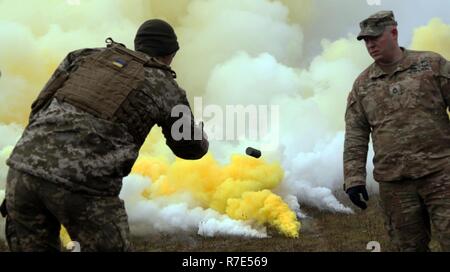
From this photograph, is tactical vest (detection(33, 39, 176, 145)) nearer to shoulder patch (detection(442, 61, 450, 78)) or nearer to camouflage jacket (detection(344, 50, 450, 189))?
camouflage jacket (detection(344, 50, 450, 189))

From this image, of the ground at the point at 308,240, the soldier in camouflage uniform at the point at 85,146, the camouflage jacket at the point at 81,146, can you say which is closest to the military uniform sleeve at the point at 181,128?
the soldier in camouflage uniform at the point at 85,146

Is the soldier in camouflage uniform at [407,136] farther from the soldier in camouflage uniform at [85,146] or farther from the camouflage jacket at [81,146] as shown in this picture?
the camouflage jacket at [81,146]

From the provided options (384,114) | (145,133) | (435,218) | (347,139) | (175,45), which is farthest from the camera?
(347,139)

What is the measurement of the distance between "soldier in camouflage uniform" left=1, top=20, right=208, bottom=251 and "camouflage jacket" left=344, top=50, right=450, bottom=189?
2558mm

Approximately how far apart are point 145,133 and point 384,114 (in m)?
2.84

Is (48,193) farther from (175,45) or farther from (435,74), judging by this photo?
(435,74)

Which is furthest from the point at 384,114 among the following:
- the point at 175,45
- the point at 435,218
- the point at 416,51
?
the point at 175,45

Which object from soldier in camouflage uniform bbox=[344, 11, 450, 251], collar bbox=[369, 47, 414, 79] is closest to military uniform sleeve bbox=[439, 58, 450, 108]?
soldier in camouflage uniform bbox=[344, 11, 450, 251]

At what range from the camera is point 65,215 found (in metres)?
3.58

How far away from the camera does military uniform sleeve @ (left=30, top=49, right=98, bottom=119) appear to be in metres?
3.94

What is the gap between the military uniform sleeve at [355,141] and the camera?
5742 mm

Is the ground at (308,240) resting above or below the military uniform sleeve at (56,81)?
above

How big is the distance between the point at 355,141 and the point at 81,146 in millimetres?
3388

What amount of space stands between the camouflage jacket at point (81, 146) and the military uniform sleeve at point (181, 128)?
134mm
